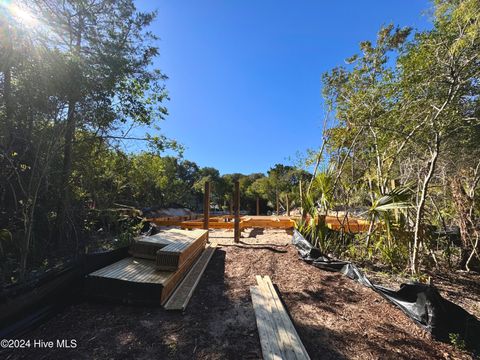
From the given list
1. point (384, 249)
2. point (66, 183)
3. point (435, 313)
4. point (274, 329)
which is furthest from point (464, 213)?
point (66, 183)

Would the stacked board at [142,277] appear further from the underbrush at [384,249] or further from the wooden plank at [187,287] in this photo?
the underbrush at [384,249]

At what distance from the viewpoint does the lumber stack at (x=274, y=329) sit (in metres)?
1.97

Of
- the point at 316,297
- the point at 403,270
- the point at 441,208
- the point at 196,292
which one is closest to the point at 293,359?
the point at 316,297

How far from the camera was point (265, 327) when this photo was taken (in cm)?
233

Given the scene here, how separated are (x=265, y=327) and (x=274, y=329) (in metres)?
0.09

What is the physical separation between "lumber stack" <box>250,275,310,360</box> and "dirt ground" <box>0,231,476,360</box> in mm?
94

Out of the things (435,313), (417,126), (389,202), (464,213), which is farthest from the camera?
(389,202)

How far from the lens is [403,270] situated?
3965 mm

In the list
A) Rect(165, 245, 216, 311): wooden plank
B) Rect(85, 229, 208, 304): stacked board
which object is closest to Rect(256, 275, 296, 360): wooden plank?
Rect(165, 245, 216, 311): wooden plank

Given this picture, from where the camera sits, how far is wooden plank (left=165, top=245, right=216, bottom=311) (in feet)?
9.02

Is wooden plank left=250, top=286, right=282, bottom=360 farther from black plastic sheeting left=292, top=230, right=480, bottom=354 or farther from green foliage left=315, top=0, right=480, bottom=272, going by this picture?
green foliage left=315, top=0, right=480, bottom=272

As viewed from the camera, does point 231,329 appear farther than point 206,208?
No

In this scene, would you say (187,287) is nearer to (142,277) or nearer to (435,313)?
(142,277)

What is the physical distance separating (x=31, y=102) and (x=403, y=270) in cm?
621
